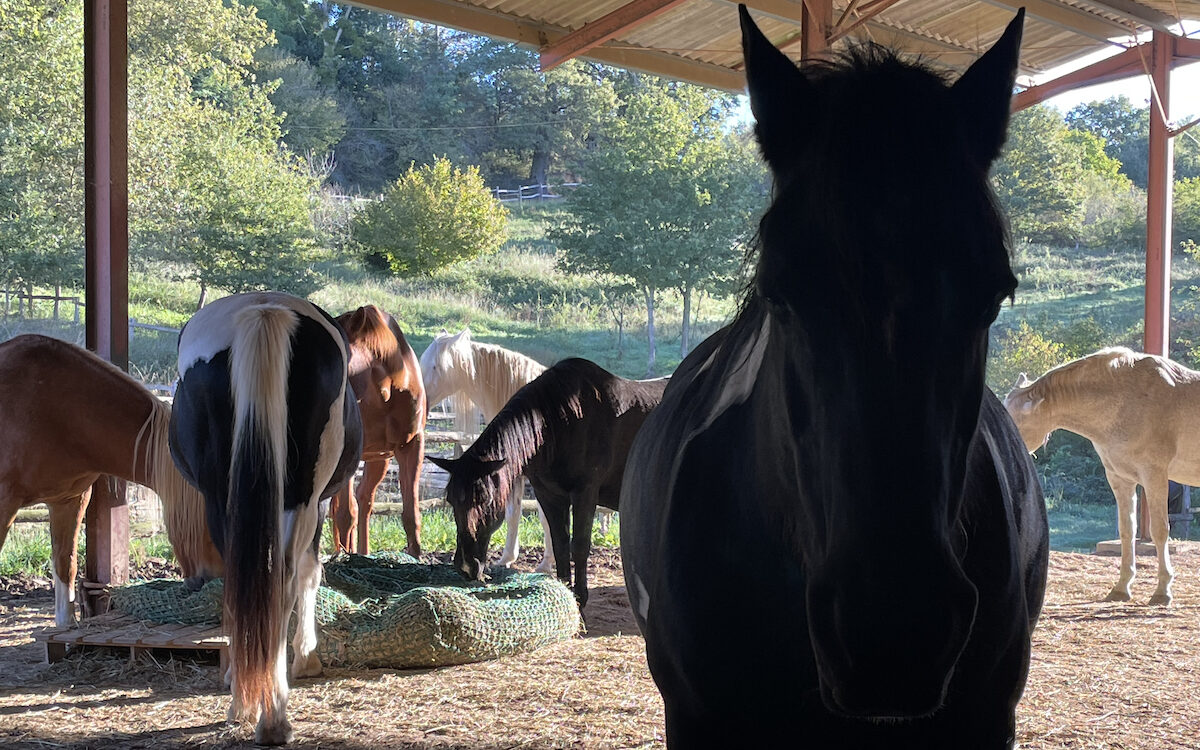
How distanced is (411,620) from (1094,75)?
8.13m

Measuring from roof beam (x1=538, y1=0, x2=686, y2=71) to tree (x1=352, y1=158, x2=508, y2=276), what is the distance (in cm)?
1600

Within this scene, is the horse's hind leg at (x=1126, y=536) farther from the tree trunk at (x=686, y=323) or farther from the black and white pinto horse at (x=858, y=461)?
the tree trunk at (x=686, y=323)

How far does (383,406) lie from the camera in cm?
670

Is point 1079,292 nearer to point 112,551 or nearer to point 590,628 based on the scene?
point 590,628

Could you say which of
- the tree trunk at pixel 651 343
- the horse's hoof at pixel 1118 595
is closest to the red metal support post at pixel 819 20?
the horse's hoof at pixel 1118 595

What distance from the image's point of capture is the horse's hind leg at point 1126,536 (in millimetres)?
6477

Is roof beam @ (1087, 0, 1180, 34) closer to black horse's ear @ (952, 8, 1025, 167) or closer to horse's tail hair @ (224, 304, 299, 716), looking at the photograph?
horse's tail hair @ (224, 304, 299, 716)

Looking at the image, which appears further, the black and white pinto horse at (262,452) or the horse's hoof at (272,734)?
the horse's hoof at (272,734)

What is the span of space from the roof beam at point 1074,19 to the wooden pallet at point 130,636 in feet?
23.8

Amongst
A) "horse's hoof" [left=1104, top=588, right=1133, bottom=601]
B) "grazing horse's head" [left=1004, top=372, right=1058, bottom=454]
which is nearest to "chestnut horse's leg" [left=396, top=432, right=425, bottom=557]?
"grazing horse's head" [left=1004, top=372, right=1058, bottom=454]

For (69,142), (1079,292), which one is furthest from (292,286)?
(1079,292)

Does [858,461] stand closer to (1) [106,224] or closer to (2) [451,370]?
(1) [106,224]

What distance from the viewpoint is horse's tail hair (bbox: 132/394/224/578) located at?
14.9 ft

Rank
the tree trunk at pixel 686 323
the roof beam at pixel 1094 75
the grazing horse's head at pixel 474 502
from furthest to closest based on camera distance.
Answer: the tree trunk at pixel 686 323, the roof beam at pixel 1094 75, the grazing horse's head at pixel 474 502
